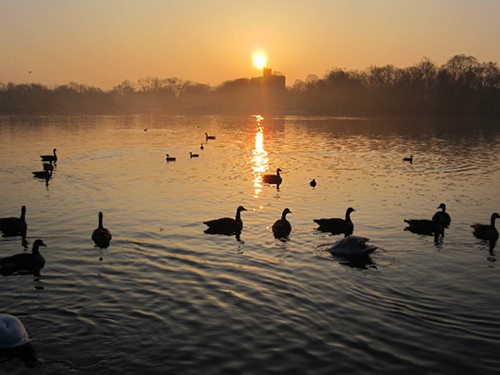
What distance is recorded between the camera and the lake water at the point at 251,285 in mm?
10867

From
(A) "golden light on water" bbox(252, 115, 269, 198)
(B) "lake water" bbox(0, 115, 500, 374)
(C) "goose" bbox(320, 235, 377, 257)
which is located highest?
(A) "golden light on water" bbox(252, 115, 269, 198)

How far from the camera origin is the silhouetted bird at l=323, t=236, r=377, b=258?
17.7 meters

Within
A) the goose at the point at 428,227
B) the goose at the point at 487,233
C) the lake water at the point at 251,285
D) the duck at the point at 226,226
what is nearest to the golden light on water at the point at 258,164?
the lake water at the point at 251,285

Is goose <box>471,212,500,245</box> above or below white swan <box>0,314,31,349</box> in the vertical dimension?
above

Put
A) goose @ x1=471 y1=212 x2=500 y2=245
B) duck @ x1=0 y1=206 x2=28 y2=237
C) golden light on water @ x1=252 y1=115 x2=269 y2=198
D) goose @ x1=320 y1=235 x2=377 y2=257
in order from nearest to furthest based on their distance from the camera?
1. goose @ x1=320 y1=235 x2=377 y2=257
2. goose @ x1=471 y1=212 x2=500 y2=245
3. duck @ x1=0 y1=206 x2=28 y2=237
4. golden light on water @ x1=252 y1=115 x2=269 y2=198

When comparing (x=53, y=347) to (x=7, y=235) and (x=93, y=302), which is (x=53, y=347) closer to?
(x=93, y=302)

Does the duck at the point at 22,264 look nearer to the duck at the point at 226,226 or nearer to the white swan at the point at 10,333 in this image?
the white swan at the point at 10,333

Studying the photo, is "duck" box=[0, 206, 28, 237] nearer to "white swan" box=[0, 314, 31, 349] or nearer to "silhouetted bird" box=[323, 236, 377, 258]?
"white swan" box=[0, 314, 31, 349]

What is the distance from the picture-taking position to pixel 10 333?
418 inches

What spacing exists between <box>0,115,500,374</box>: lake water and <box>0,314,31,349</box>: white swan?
37 centimetres

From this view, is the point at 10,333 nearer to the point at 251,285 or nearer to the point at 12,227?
the point at 251,285

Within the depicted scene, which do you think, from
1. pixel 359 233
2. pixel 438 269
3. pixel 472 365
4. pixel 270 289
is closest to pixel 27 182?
pixel 359 233

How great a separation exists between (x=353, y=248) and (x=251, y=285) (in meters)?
4.30

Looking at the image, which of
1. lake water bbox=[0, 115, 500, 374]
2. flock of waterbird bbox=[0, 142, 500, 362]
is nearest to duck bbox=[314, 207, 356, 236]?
flock of waterbird bbox=[0, 142, 500, 362]
